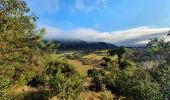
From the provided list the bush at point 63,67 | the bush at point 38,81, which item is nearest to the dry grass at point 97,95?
the bush at point 38,81

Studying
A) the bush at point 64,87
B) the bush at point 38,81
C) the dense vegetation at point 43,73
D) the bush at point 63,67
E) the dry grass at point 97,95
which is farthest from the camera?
the bush at point 63,67

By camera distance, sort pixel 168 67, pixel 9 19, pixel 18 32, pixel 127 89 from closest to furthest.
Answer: pixel 9 19 → pixel 18 32 → pixel 168 67 → pixel 127 89

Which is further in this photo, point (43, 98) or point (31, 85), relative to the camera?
point (31, 85)

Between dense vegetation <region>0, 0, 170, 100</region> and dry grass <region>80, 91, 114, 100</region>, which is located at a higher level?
dense vegetation <region>0, 0, 170, 100</region>

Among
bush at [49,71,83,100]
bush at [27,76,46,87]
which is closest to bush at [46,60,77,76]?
bush at [27,76,46,87]

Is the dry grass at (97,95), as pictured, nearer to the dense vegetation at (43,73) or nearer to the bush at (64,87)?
the dense vegetation at (43,73)

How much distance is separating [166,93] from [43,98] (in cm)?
2007

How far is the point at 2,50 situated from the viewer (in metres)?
27.4

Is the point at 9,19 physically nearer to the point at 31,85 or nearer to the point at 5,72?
the point at 5,72

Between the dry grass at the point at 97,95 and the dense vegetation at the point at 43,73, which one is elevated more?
the dense vegetation at the point at 43,73

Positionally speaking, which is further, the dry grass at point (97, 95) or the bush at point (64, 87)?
the dry grass at point (97, 95)

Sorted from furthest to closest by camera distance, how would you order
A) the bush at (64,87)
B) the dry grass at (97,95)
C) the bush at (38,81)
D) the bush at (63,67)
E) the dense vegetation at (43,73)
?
1. the bush at (63,67)
2. the dry grass at (97,95)
3. the bush at (38,81)
4. the bush at (64,87)
5. the dense vegetation at (43,73)

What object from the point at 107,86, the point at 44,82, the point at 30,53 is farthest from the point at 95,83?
the point at 30,53

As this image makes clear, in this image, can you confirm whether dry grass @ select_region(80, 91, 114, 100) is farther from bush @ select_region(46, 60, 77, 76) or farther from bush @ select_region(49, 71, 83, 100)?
bush @ select_region(46, 60, 77, 76)
